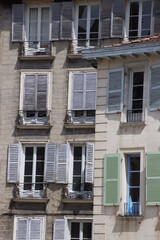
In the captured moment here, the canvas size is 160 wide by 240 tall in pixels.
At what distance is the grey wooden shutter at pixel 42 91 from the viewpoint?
1972 inches

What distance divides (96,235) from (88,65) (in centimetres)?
1266

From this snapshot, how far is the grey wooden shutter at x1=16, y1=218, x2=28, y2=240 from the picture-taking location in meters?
49.3

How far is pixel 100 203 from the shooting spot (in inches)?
1538

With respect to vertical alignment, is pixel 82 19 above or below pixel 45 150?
above

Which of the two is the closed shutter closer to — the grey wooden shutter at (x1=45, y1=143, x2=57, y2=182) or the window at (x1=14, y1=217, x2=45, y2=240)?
the grey wooden shutter at (x1=45, y1=143, x2=57, y2=182)

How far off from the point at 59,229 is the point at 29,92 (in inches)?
244

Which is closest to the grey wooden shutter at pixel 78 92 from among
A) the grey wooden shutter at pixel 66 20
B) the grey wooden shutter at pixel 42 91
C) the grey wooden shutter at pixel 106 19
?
the grey wooden shutter at pixel 42 91

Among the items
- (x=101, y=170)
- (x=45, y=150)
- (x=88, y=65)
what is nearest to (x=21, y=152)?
(x=45, y=150)

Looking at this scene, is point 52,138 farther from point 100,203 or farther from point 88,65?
point 100,203

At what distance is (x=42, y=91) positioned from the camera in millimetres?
50219

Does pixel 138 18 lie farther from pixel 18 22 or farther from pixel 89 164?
pixel 89 164

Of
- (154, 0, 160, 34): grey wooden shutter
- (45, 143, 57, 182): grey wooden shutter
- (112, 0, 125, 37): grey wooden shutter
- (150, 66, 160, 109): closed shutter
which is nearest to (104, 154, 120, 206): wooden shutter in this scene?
(150, 66, 160, 109): closed shutter

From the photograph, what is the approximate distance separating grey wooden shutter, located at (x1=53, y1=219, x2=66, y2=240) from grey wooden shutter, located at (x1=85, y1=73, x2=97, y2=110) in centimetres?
502

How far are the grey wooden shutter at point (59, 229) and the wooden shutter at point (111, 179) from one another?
10.1 m
